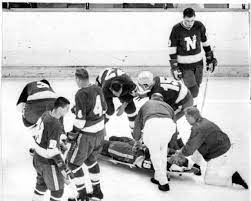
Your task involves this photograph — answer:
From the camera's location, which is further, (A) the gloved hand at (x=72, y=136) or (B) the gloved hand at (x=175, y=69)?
(B) the gloved hand at (x=175, y=69)

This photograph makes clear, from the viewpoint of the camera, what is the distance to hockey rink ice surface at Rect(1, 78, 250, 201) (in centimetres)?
271

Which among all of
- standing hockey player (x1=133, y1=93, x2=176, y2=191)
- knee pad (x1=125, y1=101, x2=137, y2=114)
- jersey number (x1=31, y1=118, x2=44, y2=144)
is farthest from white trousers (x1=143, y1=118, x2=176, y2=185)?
jersey number (x1=31, y1=118, x2=44, y2=144)

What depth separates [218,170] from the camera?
280cm

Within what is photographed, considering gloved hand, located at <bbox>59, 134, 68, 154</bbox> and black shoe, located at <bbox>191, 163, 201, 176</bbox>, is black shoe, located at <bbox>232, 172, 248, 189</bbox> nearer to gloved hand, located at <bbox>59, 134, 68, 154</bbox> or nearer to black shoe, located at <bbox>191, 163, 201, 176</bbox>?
black shoe, located at <bbox>191, 163, 201, 176</bbox>

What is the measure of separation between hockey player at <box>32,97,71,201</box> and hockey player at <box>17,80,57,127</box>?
0.66 feet

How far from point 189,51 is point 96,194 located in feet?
3.44

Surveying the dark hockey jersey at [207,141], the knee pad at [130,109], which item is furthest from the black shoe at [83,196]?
the dark hockey jersey at [207,141]

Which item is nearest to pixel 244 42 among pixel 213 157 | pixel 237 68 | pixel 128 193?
pixel 237 68

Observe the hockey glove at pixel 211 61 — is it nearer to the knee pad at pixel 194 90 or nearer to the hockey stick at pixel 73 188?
the knee pad at pixel 194 90

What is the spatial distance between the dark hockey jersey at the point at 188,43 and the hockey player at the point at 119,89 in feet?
1.14

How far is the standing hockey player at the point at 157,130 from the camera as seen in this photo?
2.74 meters

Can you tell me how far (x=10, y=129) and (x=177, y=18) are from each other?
119 cm

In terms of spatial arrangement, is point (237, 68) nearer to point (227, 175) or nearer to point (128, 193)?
point (227, 175)

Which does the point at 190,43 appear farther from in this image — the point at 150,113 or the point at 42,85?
the point at 42,85
